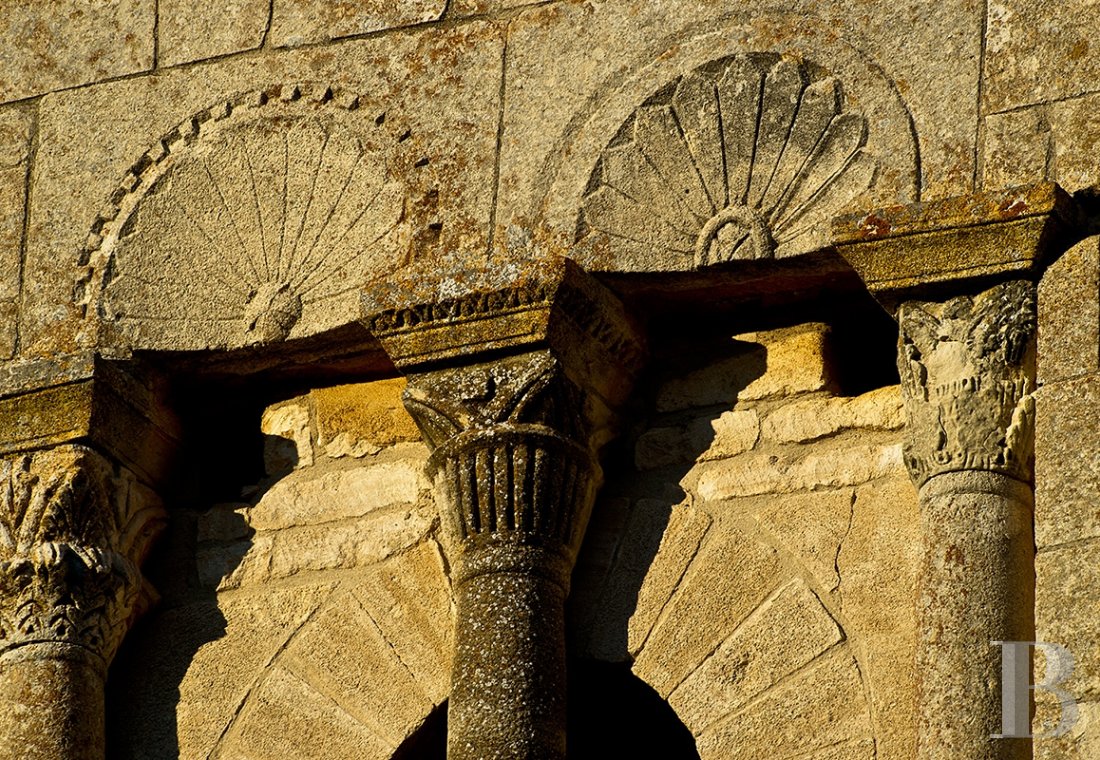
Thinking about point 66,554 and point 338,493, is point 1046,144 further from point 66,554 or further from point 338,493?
point 66,554

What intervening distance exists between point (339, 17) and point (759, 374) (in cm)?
157

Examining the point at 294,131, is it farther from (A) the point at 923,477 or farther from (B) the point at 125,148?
(A) the point at 923,477

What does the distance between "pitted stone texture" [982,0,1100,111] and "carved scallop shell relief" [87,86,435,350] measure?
155cm

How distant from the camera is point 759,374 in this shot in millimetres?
7969

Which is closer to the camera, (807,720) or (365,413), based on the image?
(807,720)

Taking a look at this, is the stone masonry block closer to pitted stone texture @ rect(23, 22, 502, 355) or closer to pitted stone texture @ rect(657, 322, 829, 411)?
pitted stone texture @ rect(23, 22, 502, 355)

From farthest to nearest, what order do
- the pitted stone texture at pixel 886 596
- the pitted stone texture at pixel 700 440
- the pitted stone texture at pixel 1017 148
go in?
the pitted stone texture at pixel 700 440, the pitted stone texture at pixel 1017 148, the pitted stone texture at pixel 886 596

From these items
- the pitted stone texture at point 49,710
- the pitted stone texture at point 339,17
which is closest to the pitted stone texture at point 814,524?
the pitted stone texture at point 339,17

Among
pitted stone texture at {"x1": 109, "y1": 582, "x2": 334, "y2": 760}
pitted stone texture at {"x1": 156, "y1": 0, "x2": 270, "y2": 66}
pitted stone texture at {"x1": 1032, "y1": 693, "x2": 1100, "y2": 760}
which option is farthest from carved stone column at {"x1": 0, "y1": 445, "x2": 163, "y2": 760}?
pitted stone texture at {"x1": 1032, "y1": 693, "x2": 1100, "y2": 760}

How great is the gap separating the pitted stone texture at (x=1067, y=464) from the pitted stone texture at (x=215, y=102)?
67.3 inches

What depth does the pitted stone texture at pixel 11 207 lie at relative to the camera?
28.5ft

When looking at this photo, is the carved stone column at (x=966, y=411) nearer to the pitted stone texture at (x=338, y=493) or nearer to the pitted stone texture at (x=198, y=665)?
the pitted stone texture at (x=338, y=493)

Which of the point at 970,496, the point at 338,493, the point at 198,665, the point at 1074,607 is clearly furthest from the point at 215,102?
the point at 1074,607

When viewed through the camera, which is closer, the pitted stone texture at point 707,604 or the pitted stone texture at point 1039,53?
the pitted stone texture at point 1039,53
